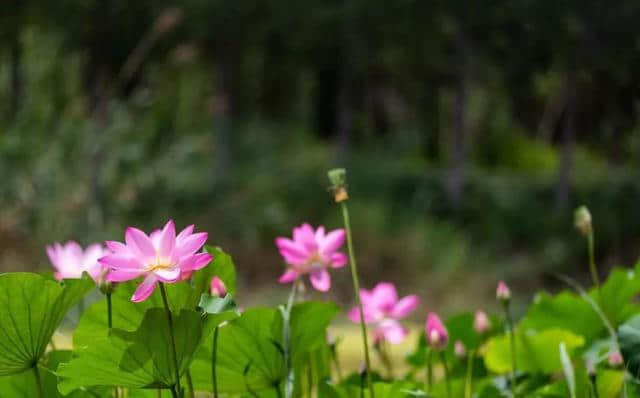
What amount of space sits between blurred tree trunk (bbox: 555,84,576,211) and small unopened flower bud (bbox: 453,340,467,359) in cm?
420

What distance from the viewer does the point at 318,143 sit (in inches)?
288

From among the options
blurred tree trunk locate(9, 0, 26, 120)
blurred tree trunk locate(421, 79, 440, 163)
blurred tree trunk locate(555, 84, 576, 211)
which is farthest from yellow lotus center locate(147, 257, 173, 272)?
blurred tree trunk locate(421, 79, 440, 163)

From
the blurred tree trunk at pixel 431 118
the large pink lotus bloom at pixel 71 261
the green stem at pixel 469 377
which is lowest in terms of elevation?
the green stem at pixel 469 377

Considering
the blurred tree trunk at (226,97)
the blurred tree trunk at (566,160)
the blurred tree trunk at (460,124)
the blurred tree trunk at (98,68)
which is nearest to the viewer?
the blurred tree trunk at (98,68)

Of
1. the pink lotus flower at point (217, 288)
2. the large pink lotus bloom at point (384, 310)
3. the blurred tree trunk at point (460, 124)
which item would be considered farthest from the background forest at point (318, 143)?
the pink lotus flower at point (217, 288)

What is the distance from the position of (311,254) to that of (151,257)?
0.41 ft

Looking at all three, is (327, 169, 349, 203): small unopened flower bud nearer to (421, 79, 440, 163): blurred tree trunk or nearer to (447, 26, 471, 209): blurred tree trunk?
(447, 26, 471, 209): blurred tree trunk

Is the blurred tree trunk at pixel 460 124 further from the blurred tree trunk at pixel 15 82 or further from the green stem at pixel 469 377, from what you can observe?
the green stem at pixel 469 377

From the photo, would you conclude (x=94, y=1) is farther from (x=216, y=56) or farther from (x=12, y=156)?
(x=12, y=156)

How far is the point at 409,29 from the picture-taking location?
18.2ft

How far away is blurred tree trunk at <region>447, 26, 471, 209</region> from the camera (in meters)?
5.34

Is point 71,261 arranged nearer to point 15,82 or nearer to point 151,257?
point 151,257

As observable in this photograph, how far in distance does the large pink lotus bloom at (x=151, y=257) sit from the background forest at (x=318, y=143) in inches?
77.7

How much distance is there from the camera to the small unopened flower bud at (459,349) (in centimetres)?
52
